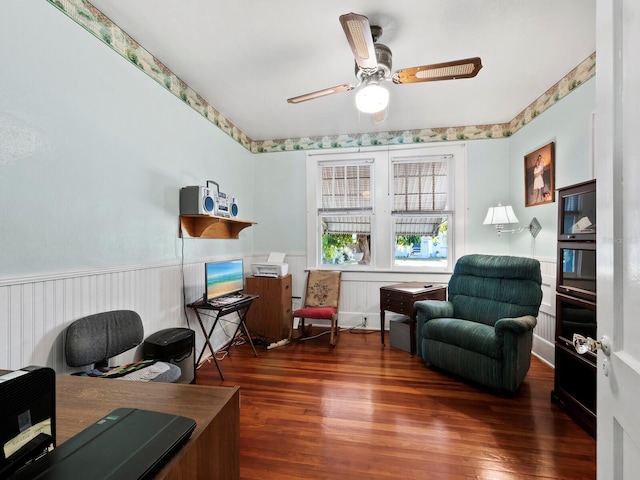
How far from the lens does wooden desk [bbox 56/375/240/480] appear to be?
0.68 meters

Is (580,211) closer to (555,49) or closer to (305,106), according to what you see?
(555,49)

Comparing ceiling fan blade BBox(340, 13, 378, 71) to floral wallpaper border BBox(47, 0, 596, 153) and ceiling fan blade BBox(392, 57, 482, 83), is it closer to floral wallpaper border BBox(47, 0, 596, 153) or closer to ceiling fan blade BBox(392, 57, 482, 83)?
ceiling fan blade BBox(392, 57, 482, 83)

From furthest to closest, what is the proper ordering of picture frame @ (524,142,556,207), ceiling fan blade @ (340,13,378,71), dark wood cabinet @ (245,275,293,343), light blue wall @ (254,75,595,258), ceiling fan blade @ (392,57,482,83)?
1. dark wood cabinet @ (245,275,293,343)
2. picture frame @ (524,142,556,207)
3. light blue wall @ (254,75,595,258)
4. ceiling fan blade @ (392,57,482,83)
5. ceiling fan blade @ (340,13,378,71)

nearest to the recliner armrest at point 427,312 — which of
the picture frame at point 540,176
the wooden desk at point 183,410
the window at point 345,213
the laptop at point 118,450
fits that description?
the window at point 345,213

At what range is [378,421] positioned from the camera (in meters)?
2.04

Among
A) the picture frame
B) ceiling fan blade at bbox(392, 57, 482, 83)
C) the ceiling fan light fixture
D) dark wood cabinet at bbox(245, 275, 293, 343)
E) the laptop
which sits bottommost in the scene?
dark wood cabinet at bbox(245, 275, 293, 343)

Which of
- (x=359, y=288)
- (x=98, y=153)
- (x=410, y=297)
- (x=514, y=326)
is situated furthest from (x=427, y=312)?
(x=98, y=153)

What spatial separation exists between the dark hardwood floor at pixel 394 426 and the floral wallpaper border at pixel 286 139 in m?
2.67

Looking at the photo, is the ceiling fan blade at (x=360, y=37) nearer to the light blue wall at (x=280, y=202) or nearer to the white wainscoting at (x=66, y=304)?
the white wainscoting at (x=66, y=304)

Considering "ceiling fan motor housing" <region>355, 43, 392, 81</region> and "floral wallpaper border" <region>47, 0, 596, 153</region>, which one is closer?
"floral wallpaper border" <region>47, 0, 596, 153</region>

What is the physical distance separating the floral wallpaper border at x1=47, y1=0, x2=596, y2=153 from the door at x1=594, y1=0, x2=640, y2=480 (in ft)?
7.47

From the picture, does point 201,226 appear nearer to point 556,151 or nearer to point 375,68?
point 375,68

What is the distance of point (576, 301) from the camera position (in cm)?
206

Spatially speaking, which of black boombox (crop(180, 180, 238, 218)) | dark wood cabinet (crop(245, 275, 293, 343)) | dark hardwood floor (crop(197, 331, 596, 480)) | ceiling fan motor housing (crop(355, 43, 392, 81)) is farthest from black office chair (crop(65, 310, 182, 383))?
ceiling fan motor housing (crop(355, 43, 392, 81))
